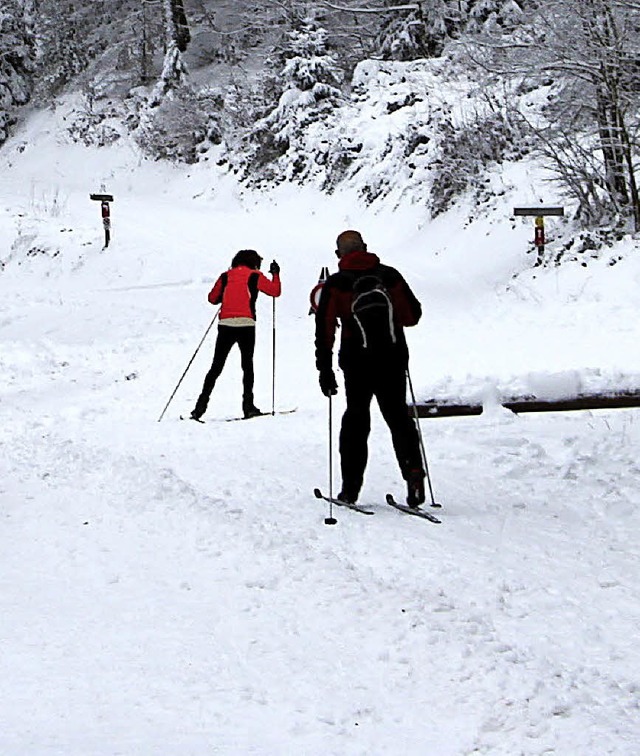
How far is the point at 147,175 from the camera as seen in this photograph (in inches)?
1178

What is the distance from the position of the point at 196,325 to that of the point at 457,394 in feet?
27.1

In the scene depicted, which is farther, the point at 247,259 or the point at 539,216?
the point at 539,216

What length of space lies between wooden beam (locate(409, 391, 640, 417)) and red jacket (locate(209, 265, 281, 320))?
278 centimetres

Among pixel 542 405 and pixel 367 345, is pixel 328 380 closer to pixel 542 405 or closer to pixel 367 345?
pixel 367 345

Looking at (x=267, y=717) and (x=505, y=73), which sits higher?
(x=505, y=73)

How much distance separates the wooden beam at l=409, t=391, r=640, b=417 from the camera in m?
7.56

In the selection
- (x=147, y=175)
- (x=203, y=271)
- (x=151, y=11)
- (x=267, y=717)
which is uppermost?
(x=151, y=11)

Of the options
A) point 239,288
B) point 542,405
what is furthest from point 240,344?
point 542,405

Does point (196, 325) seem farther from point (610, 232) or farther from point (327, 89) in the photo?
point (327, 89)

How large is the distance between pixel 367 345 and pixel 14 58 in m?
33.1

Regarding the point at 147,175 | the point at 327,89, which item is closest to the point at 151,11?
the point at 147,175

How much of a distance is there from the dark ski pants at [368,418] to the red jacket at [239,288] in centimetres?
399

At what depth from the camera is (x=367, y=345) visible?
602 cm

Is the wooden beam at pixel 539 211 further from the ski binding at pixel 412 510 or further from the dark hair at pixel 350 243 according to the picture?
the ski binding at pixel 412 510
